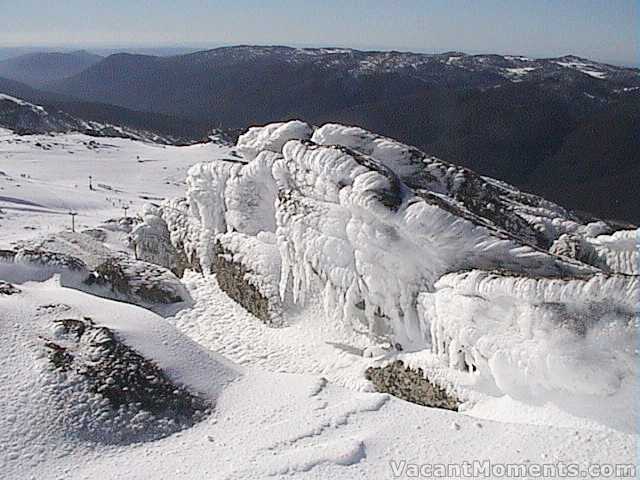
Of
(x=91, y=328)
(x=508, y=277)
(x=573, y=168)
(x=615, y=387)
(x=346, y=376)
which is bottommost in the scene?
(x=573, y=168)

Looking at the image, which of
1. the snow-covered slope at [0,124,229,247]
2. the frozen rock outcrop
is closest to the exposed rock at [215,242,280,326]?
the frozen rock outcrop

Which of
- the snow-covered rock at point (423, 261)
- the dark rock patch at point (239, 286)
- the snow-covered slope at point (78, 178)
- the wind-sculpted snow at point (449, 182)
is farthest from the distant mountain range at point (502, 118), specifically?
the dark rock patch at point (239, 286)

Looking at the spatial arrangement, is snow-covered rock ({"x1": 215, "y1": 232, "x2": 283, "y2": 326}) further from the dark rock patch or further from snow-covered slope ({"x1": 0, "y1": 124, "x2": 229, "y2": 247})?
snow-covered slope ({"x1": 0, "y1": 124, "x2": 229, "y2": 247})

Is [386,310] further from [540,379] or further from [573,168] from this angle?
[573,168]

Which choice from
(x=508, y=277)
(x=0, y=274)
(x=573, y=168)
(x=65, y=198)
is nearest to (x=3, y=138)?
(x=65, y=198)

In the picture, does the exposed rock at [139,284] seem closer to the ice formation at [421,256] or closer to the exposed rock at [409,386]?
the ice formation at [421,256]

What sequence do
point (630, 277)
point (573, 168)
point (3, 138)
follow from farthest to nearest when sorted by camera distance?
1. point (573, 168)
2. point (3, 138)
3. point (630, 277)

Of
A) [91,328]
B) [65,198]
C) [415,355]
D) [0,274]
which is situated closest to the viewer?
[91,328]
